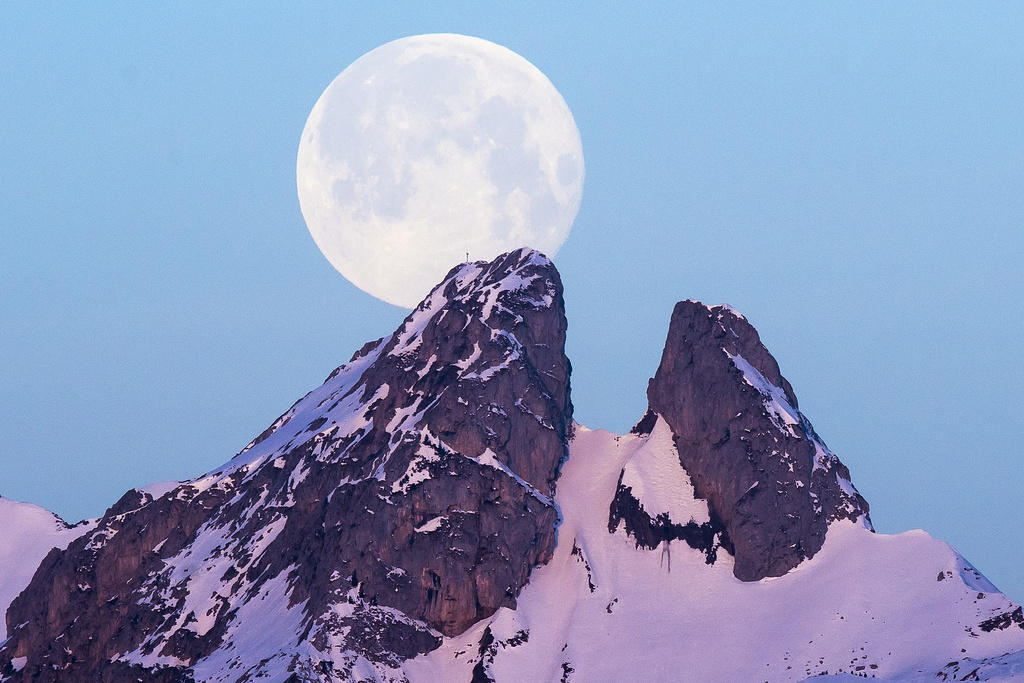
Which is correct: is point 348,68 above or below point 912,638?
above

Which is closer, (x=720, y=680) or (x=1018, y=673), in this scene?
(x=1018, y=673)

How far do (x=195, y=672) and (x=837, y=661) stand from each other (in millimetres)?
66136

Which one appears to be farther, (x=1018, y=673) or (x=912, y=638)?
(x=912, y=638)

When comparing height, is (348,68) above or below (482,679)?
above

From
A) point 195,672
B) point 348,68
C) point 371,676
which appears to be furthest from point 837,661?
point 348,68

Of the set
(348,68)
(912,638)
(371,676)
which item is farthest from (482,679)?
(348,68)

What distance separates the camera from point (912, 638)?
196m

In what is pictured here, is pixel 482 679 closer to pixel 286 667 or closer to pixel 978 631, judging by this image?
pixel 286 667

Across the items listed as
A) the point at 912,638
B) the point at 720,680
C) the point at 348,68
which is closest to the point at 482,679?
the point at 720,680

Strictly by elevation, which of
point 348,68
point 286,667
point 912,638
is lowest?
point 286,667

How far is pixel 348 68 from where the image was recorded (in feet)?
653

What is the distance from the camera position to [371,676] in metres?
197

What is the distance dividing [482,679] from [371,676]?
11682 millimetres

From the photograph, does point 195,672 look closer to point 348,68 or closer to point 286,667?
point 286,667
